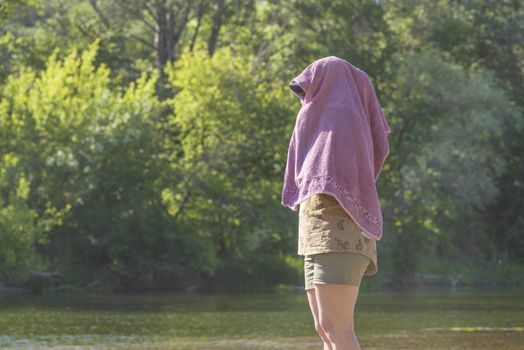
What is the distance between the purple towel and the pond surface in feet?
25.4

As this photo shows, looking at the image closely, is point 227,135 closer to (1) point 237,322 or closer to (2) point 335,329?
(1) point 237,322

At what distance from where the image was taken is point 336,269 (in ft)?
16.6

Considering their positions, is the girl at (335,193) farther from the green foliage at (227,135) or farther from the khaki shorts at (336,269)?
the green foliage at (227,135)

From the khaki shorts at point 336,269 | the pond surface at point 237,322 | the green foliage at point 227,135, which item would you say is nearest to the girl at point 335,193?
the khaki shorts at point 336,269

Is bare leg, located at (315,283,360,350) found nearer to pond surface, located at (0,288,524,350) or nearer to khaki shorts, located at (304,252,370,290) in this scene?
khaki shorts, located at (304,252,370,290)

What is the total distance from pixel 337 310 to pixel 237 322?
12863 millimetres

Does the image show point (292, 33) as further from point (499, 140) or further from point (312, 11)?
point (499, 140)

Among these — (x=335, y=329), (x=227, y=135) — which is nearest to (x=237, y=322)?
(x=335, y=329)

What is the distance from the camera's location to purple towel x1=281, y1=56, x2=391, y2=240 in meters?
5.14

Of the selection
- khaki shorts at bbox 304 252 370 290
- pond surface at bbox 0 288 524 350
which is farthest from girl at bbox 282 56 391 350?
pond surface at bbox 0 288 524 350

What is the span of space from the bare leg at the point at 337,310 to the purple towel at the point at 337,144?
274mm

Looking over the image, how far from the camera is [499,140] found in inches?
1585

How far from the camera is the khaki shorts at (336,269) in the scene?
506 centimetres

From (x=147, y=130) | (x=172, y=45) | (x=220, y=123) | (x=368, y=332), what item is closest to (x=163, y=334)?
(x=368, y=332)
